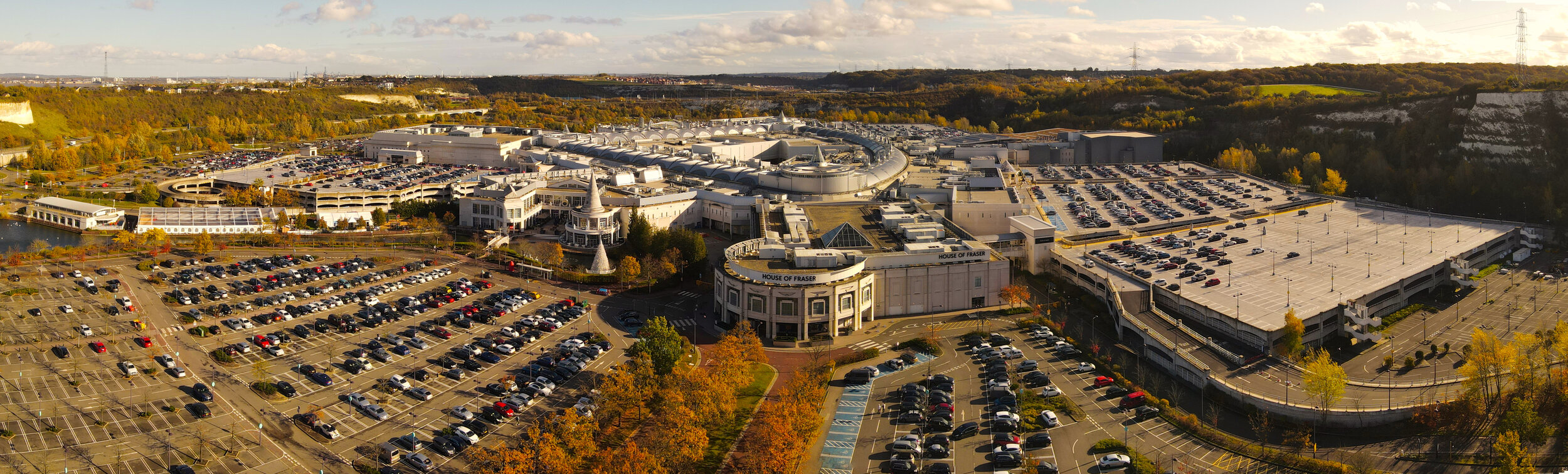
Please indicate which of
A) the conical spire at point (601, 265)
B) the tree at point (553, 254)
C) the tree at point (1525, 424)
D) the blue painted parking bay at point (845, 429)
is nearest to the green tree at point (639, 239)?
the conical spire at point (601, 265)

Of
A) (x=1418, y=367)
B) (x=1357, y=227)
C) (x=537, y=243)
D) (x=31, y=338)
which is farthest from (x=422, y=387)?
(x=1357, y=227)

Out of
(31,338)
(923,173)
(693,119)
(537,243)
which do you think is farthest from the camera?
(693,119)

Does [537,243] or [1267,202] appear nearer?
[537,243]

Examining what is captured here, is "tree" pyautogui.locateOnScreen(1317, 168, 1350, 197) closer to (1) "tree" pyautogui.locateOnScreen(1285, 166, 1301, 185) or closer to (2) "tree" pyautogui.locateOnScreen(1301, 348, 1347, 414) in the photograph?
(1) "tree" pyautogui.locateOnScreen(1285, 166, 1301, 185)

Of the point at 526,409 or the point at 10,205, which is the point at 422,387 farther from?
the point at 10,205

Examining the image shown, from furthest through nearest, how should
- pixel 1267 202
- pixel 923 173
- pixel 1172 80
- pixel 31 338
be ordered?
pixel 1172 80
pixel 923 173
pixel 1267 202
pixel 31 338

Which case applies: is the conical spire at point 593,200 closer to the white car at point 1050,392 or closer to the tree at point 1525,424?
the white car at point 1050,392

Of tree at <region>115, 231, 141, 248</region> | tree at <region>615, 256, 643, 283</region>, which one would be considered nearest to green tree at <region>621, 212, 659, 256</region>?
tree at <region>615, 256, 643, 283</region>
